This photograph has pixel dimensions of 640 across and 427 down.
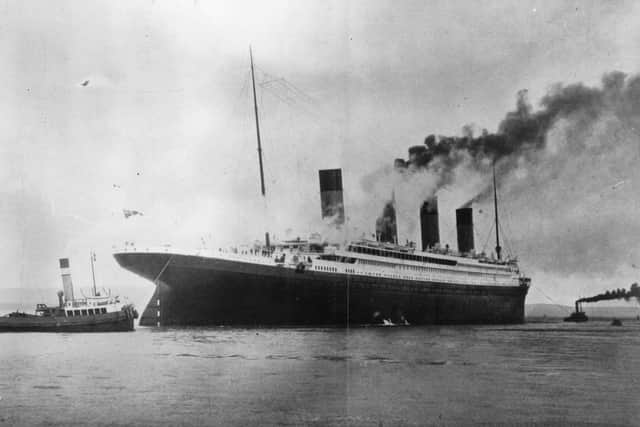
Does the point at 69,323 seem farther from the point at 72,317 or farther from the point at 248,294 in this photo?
the point at 248,294

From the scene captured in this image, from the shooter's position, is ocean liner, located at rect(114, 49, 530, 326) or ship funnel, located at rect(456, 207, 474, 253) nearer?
ocean liner, located at rect(114, 49, 530, 326)

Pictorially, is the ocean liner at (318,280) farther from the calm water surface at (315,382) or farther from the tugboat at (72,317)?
the calm water surface at (315,382)

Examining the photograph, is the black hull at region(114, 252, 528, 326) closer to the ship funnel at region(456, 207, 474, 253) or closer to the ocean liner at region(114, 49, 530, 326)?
the ocean liner at region(114, 49, 530, 326)

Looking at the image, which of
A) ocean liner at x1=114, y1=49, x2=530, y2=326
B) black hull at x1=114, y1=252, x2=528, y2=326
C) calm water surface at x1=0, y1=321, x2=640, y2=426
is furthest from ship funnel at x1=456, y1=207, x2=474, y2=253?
calm water surface at x1=0, y1=321, x2=640, y2=426

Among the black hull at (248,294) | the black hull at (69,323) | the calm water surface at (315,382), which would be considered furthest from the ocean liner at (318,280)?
the calm water surface at (315,382)

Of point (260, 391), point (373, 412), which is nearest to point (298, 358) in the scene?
point (260, 391)

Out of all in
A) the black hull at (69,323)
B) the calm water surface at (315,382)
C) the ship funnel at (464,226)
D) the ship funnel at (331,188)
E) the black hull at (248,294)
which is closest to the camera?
the calm water surface at (315,382)
